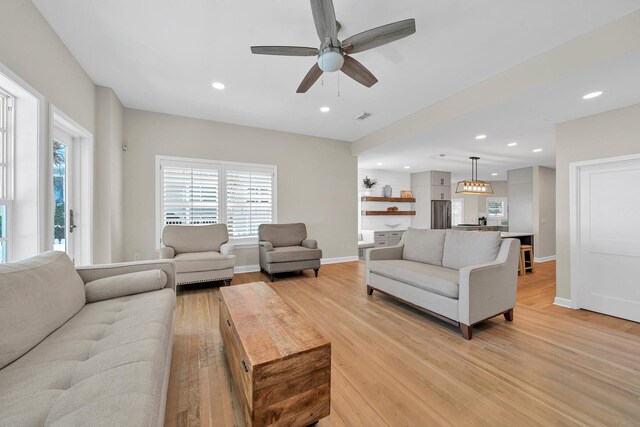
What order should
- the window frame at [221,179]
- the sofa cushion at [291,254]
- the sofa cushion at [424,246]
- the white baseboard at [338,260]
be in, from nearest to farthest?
the sofa cushion at [424,246] < the sofa cushion at [291,254] < the window frame at [221,179] < the white baseboard at [338,260]

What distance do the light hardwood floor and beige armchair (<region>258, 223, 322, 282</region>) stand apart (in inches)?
47.5

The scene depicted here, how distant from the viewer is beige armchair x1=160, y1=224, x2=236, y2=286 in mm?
3510

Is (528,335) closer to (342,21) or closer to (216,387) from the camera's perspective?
(216,387)

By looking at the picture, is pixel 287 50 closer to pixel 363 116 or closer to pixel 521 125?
pixel 363 116

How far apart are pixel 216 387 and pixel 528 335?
108 inches

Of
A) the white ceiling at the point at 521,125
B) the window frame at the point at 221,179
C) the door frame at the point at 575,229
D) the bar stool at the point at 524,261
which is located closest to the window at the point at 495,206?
the white ceiling at the point at 521,125

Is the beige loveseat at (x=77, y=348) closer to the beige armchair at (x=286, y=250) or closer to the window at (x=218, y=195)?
the beige armchair at (x=286, y=250)

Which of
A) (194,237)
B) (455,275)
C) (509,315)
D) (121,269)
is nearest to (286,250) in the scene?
(194,237)

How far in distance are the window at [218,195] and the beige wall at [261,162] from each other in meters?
0.14

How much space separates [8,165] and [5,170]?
5cm

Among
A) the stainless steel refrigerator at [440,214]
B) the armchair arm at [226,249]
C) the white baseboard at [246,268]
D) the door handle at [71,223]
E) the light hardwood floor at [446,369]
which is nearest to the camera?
the light hardwood floor at [446,369]

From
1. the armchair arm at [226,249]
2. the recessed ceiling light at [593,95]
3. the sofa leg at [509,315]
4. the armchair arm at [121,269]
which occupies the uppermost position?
the recessed ceiling light at [593,95]

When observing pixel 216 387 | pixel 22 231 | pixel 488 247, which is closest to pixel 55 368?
pixel 216 387

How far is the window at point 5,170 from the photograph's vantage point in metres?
1.98
